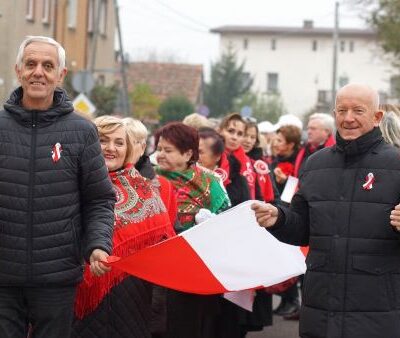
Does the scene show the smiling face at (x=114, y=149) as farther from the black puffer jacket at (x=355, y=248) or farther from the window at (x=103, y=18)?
the window at (x=103, y=18)

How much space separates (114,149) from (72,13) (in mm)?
39663

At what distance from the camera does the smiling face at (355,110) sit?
244 inches

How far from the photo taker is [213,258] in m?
7.02

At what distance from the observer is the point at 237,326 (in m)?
10.0

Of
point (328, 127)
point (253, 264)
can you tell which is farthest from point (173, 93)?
point (253, 264)

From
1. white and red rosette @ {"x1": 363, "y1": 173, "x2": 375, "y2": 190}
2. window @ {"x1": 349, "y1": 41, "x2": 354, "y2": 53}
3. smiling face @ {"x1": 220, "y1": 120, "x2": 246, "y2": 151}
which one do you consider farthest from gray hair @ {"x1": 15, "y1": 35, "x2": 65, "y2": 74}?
window @ {"x1": 349, "y1": 41, "x2": 354, "y2": 53}

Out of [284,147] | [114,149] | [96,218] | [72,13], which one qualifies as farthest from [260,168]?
[72,13]

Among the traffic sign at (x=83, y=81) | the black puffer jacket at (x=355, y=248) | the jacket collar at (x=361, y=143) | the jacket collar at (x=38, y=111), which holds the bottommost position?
the black puffer jacket at (x=355, y=248)

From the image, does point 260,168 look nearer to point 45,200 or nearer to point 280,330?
point 280,330

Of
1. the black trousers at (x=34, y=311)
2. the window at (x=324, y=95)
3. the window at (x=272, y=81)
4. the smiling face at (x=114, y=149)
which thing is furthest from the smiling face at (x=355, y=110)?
the window at (x=272, y=81)

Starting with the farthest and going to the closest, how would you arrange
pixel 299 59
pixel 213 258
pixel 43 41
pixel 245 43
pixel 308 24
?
pixel 245 43 < pixel 308 24 < pixel 299 59 < pixel 213 258 < pixel 43 41

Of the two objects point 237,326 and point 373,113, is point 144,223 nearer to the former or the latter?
point 373,113

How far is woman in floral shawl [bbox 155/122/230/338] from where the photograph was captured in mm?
8766

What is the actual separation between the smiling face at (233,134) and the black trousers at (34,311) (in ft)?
17.6
